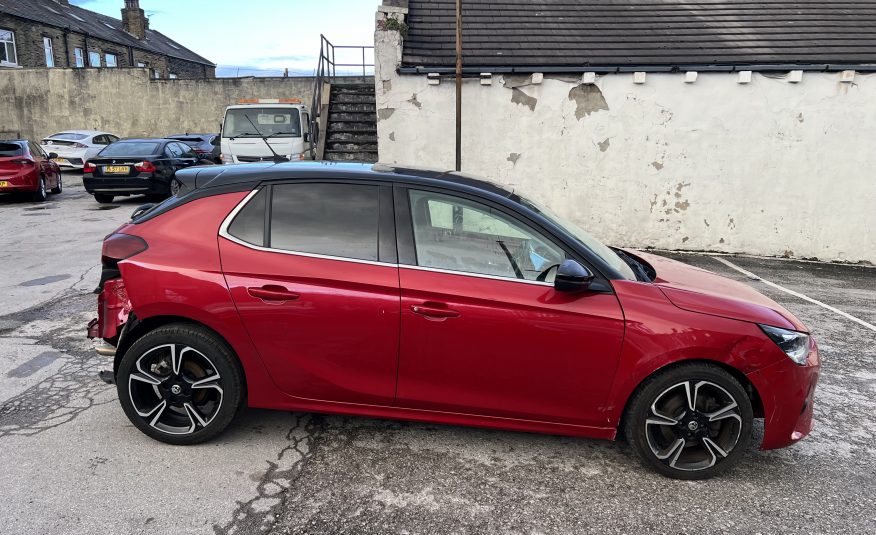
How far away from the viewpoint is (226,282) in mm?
3107

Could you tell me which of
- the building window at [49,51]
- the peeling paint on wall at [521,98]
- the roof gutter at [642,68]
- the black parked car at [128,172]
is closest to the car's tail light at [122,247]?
the roof gutter at [642,68]

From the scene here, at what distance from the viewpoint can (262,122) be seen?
12312 millimetres

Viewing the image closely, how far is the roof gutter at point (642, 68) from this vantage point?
367 inches

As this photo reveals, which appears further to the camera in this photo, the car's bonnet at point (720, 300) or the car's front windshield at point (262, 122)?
the car's front windshield at point (262, 122)

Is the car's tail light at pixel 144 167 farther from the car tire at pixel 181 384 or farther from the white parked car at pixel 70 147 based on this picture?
the car tire at pixel 181 384

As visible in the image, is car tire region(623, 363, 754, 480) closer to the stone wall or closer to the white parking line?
the white parking line

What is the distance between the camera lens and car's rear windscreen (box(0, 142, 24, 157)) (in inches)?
504

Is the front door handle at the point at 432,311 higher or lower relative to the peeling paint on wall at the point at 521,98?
lower

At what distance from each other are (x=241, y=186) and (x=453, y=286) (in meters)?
1.41

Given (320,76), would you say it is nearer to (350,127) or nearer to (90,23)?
(350,127)

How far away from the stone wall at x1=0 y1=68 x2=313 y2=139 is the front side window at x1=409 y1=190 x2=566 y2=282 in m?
25.2

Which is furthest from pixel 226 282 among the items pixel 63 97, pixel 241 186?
pixel 63 97

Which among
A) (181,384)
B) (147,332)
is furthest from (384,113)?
(181,384)

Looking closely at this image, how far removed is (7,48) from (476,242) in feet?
111
